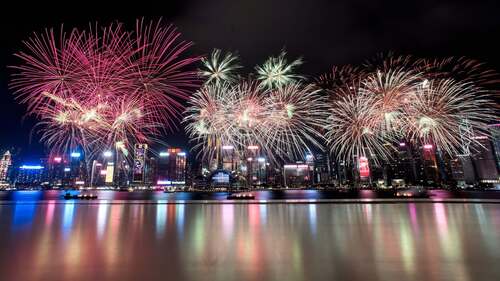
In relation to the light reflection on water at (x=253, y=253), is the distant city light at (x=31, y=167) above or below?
above

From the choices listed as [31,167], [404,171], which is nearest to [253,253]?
[404,171]

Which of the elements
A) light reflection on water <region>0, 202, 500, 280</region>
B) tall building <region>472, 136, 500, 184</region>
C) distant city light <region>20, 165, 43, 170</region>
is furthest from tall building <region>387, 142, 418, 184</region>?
distant city light <region>20, 165, 43, 170</region>

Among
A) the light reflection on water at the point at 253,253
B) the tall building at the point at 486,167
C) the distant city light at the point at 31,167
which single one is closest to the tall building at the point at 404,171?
the tall building at the point at 486,167

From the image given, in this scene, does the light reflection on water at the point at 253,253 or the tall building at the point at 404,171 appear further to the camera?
the tall building at the point at 404,171

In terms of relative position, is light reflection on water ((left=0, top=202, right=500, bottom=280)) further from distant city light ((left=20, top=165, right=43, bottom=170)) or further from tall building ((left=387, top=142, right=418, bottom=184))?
distant city light ((left=20, top=165, right=43, bottom=170))

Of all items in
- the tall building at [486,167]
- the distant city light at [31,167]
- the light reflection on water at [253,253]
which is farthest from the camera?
the distant city light at [31,167]

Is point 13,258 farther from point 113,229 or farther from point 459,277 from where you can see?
point 459,277

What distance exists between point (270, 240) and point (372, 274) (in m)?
4.40

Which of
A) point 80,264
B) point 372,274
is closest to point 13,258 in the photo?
point 80,264

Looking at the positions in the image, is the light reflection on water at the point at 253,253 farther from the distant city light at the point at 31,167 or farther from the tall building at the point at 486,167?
the distant city light at the point at 31,167

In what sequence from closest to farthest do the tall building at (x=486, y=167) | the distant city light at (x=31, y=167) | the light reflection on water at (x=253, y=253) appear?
the light reflection on water at (x=253, y=253) → the tall building at (x=486, y=167) → the distant city light at (x=31, y=167)

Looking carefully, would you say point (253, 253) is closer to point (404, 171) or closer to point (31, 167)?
point (404, 171)

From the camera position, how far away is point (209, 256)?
812 centimetres

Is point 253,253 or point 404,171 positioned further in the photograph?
point 404,171
